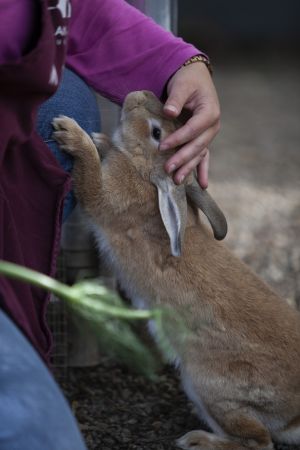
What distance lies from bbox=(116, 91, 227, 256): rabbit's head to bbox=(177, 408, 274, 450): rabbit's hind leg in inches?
22.0

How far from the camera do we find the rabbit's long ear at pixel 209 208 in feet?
9.25

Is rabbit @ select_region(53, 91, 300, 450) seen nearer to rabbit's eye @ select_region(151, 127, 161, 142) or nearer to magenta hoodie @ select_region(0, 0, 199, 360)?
rabbit's eye @ select_region(151, 127, 161, 142)

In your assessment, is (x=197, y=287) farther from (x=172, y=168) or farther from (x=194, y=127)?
(x=194, y=127)

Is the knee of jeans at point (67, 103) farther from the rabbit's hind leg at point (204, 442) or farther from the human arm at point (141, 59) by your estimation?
the rabbit's hind leg at point (204, 442)

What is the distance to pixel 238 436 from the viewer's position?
8.77 ft

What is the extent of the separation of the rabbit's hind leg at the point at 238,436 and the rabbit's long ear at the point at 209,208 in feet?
A: 1.91

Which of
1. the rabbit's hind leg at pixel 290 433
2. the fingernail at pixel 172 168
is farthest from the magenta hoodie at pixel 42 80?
the rabbit's hind leg at pixel 290 433

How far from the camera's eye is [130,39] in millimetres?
2518

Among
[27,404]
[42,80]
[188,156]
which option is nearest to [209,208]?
[188,156]

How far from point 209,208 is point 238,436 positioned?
2.45 feet

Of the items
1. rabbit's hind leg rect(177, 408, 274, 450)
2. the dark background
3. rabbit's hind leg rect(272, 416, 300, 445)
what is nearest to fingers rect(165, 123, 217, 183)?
rabbit's hind leg rect(177, 408, 274, 450)

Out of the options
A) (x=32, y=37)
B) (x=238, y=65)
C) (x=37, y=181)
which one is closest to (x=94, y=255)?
(x=37, y=181)

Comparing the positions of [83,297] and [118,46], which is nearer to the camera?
[83,297]

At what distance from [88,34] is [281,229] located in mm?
2401
